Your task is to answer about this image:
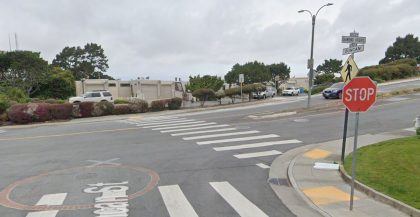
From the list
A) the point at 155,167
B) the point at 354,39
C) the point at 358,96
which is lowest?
the point at 155,167

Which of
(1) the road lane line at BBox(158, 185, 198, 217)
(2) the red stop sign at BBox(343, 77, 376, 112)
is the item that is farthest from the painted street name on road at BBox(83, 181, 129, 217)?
(2) the red stop sign at BBox(343, 77, 376, 112)

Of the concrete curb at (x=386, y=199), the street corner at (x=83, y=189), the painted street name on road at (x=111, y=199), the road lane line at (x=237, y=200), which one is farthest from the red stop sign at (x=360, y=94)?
the painted street name on road at (x=111, y=199)

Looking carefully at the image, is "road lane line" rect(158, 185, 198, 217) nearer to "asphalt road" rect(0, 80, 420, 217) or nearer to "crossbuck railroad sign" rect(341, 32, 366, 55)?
"asphalt road" rect(0, 80, 420, 217)

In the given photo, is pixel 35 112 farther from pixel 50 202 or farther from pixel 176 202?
pixel 176 202

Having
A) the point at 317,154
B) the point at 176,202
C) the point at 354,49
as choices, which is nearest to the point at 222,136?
the point at 317,154

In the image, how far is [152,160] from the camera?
41.6ft

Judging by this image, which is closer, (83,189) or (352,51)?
(83,189)

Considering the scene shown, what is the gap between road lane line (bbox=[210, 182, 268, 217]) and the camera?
7434 mm

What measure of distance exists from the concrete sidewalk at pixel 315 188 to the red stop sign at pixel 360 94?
2050 millimetres

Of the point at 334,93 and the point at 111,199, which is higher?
the point at 334,93

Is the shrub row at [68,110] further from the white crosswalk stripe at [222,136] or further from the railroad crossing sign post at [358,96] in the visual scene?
the railroad crossing sign post at [358,96]

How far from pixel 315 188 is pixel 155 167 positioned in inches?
191

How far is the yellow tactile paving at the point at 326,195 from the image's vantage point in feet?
27.5

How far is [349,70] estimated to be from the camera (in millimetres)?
11258
